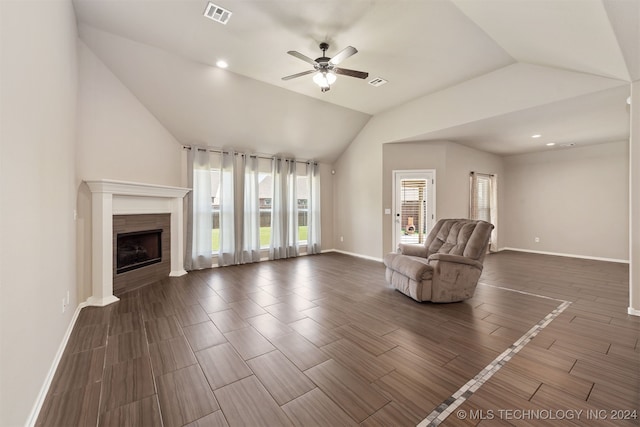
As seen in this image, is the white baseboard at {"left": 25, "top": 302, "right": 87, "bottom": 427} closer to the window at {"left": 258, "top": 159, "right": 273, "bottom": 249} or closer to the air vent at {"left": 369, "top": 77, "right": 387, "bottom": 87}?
the window at {"left": 258, "top": 159, "right": 273, "bottom": 249}

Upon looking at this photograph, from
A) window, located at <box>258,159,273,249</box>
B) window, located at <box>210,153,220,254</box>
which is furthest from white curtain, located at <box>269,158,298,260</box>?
window, located at <box>210,153,220,254</box>

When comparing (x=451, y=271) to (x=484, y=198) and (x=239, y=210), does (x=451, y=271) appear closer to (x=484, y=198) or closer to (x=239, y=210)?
(x=239, y=210)

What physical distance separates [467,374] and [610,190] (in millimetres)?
7091

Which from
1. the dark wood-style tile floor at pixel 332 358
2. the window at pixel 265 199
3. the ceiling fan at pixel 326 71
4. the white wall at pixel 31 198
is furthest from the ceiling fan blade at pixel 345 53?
the window at pixel 265 199

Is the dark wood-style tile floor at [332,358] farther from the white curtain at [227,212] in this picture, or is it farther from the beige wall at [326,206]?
the beige wall at [326,206]

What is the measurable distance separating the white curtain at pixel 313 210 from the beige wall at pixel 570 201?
5536 millimetres

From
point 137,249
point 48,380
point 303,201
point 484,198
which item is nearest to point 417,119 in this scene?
point 303,201

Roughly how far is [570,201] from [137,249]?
9.69 meters

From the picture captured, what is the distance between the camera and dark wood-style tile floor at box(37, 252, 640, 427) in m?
1.62

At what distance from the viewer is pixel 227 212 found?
563 cm

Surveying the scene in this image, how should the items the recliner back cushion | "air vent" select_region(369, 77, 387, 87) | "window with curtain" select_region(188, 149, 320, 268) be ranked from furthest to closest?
"window with curtain" select_region(188, 149, 320, 268), "air vent" select_region(369, 77, 387, 87), the recliner back cushion

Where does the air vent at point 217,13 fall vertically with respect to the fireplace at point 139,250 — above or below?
above

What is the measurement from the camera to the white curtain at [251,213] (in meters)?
5.91

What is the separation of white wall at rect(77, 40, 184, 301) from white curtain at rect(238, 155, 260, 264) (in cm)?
179
